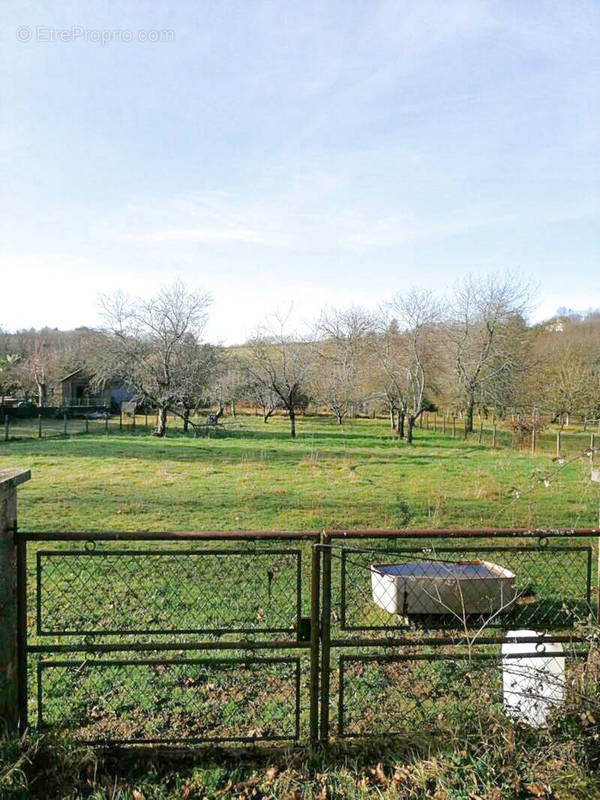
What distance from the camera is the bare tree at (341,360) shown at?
30906 mm

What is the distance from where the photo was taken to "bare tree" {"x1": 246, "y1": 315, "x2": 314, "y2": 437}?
88.1 ft

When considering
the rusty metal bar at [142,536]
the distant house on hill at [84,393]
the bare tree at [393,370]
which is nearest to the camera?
the rusty metal bar at [142,536]

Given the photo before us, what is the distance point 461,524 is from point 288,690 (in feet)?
17.2

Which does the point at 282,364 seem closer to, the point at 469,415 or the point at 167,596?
the point at 469,415

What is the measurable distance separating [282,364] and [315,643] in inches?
966

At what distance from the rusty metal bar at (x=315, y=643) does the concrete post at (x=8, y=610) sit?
144cm

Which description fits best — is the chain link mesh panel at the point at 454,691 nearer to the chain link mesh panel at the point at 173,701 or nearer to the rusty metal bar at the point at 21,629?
the chain link mesh panel at the point at 173,701

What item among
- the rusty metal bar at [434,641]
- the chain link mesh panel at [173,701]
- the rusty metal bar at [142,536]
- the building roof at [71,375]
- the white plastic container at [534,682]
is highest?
the building roof at [71,375]

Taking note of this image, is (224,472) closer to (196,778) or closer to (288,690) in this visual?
(288,690)

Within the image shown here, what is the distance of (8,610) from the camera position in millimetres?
2725

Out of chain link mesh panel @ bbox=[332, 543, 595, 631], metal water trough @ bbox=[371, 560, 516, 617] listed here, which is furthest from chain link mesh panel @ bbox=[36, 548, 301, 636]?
metal water trough @ bbox=[371, 560, 516, 617]

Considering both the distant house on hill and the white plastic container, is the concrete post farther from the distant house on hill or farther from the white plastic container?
the distant house on hill

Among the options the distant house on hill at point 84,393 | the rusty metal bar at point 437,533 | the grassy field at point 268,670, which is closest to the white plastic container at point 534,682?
the grassy field at point 268,670

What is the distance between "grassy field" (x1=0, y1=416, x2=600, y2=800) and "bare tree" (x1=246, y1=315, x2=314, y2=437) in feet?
46.5
